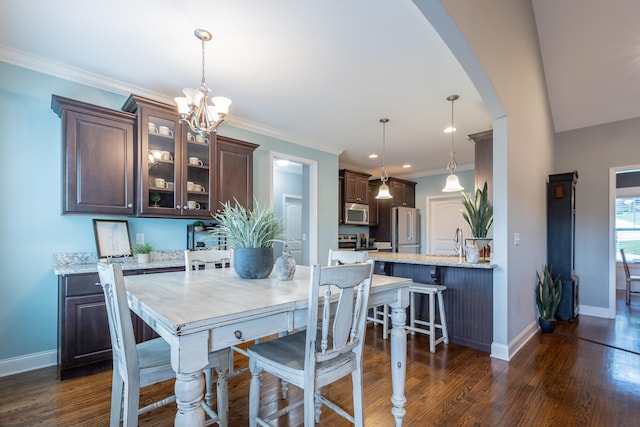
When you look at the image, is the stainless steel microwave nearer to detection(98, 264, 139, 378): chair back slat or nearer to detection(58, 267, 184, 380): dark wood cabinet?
detection(58, 267, 184, 380): dark wood cabinet

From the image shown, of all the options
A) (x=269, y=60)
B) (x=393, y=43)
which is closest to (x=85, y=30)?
(x=269, y=60)

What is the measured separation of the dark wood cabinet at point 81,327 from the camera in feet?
7.45

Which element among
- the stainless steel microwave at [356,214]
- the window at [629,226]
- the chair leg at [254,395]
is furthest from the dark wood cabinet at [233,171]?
the window at [629,226]

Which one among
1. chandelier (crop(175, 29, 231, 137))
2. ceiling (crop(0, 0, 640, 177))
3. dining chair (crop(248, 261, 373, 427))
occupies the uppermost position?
ceiling (crop(0, 0, 640, 177))

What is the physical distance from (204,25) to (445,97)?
7.98 ft

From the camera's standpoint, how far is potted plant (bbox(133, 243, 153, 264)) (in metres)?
2.82

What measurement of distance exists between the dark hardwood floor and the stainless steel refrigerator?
11.7 feet

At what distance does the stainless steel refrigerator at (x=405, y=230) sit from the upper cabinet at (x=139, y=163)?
4026 millimetres

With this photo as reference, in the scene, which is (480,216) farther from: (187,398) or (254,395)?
(187,398)

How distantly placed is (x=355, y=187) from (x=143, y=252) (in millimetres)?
3989

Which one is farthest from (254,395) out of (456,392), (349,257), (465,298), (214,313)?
(465,298)

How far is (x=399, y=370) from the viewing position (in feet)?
5.48

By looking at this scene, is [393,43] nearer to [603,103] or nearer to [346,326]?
[346,326]

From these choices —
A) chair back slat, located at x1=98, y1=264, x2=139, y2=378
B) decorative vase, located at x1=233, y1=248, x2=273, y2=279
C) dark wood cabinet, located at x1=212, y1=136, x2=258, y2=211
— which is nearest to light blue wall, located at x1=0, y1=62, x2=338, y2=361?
dark wood cabinet, located at x1=212, y1=136, x2=258, y2=211
